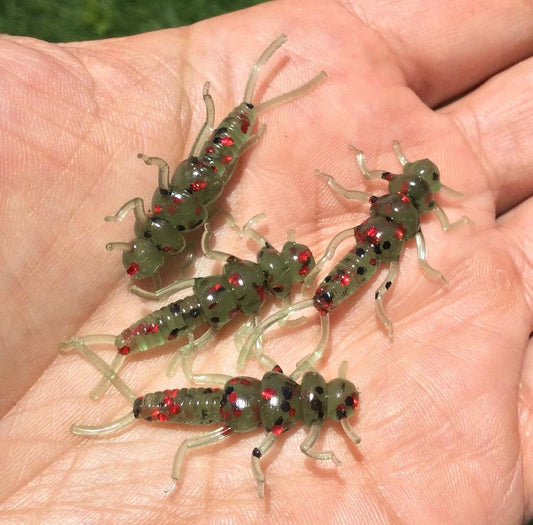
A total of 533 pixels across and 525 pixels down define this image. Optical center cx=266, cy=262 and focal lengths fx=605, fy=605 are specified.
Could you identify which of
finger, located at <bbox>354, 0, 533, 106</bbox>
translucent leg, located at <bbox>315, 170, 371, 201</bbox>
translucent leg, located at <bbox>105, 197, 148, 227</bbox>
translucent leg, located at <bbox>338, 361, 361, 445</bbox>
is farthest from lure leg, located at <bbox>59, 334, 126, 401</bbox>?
finger, located at <bbox>354, 0, 533, 106</bbox>

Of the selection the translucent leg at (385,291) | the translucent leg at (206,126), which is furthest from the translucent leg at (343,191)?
the translucent leg at (206,126)

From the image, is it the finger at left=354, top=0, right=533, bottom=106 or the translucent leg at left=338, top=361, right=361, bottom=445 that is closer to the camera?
the translucent leg at left=338, top=361, right=361, bottom=445

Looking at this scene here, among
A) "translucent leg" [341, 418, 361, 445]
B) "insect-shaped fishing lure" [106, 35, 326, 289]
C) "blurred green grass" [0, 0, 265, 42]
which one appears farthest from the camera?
"blurred green grass" [0, 0, 265, 42]

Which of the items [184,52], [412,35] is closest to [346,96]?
[412,35]

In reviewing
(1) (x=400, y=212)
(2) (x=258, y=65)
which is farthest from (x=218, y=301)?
(2) (x=258, y=65)

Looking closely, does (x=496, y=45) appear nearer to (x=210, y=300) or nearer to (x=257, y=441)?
(x=210, y=300)

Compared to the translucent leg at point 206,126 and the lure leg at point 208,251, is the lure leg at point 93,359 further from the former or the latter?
the translucent leg at point 206,126

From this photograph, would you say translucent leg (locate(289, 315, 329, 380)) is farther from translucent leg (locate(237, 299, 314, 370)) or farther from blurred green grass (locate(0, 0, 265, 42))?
blurred green grass (locate(0, 0, 265, 42))
